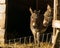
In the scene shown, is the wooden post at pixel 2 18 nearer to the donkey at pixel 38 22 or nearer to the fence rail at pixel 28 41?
the fence rail at pixel 28 41

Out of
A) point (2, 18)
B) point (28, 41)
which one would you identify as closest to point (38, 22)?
point (28, 41)

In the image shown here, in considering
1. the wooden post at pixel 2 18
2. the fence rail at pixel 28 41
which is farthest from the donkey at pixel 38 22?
the wooden post at pixel 2 18

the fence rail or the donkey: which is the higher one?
the donkey

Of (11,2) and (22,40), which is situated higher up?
(11,2)

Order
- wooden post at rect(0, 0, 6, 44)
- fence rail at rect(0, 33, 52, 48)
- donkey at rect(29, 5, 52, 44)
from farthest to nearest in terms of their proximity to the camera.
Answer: wooden post at rect(0, 0, 6, 44)
fence rail at rect(0, 33, 52, 48)
donkey at rect(29, 5, 52, 44)

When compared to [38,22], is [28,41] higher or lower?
lower

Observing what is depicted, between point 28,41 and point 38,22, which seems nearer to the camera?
point 38,22

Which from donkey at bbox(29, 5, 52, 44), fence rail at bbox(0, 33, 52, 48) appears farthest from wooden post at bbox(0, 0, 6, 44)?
donkey at bbox(29, 5, 52, 44)

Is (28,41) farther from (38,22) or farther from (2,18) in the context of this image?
(2,18)

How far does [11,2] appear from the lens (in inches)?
425

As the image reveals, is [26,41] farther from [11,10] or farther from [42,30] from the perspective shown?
[11,10]

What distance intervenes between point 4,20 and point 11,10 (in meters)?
1.40

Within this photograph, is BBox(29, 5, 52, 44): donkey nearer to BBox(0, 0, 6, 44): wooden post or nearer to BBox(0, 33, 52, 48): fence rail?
BBox(0, 33, 52, 48): fence rail

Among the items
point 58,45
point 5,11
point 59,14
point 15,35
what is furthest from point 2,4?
point 58,45
